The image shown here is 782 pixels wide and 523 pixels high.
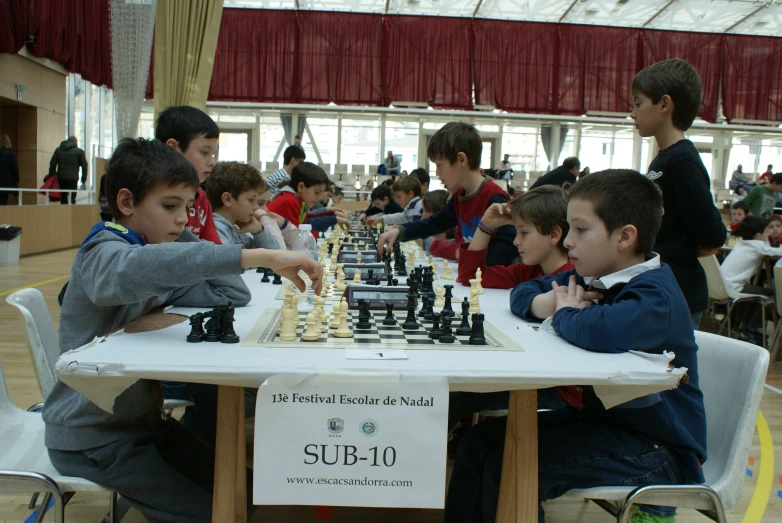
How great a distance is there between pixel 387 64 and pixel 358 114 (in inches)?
64.1

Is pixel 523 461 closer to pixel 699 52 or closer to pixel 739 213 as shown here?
pixel 739 213

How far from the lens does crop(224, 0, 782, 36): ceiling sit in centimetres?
1683

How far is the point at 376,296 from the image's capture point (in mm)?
2049

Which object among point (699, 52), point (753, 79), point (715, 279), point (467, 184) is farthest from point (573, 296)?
point (753, 79)

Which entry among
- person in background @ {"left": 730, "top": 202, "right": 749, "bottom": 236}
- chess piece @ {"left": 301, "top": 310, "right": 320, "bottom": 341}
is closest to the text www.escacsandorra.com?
chess piece @ {"left": 301, "top": 310, "right": 320, "bottom": 341}

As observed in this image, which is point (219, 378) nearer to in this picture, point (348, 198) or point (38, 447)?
point (38, 447)

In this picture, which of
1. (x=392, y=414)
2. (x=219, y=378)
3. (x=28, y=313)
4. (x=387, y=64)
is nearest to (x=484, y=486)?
(x=392, y=414)

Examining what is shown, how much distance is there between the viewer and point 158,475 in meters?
1.53

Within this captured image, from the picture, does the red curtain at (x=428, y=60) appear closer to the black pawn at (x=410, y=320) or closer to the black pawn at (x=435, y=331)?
the black pawn at (x=410, y=320)

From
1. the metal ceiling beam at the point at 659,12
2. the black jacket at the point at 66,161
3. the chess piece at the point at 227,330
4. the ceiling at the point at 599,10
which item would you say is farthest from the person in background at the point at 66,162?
the metal ceiling beam at the point at 659,12

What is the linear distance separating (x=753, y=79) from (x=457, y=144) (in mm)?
19051

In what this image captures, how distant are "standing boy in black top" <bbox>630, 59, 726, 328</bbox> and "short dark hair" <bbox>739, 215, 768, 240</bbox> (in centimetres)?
354

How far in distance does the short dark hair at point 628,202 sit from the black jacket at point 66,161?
38.1 ft

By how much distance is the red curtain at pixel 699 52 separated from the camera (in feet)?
59.7
